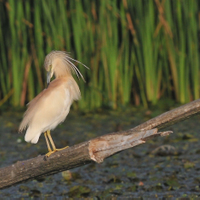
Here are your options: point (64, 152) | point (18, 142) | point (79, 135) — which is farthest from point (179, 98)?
point (64, 152)

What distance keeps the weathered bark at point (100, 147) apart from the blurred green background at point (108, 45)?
2973 mm

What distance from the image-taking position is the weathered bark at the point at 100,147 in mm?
2973

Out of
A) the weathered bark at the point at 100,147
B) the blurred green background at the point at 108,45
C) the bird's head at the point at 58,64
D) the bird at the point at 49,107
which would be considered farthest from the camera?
the blurred green background at the point at 108,45

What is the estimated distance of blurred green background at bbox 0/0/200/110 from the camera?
6215 millimetres

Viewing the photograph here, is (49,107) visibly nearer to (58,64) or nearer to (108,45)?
(58,64)

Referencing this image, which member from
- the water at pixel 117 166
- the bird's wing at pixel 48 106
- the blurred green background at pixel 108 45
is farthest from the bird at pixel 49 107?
the blurred green background at pixel 108 45

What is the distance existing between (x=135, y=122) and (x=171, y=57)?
875 mm

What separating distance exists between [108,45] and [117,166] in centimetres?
195

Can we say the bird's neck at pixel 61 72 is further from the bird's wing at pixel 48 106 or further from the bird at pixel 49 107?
the bird's wing at pixel 48 106

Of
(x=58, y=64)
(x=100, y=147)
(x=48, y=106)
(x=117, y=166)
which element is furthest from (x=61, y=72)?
(x=117, y=166)

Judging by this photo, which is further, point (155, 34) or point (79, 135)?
point (155, 34)

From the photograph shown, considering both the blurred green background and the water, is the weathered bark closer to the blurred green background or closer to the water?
the water

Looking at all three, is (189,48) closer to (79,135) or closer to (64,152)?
(79,135)

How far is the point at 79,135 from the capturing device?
18.9ft
